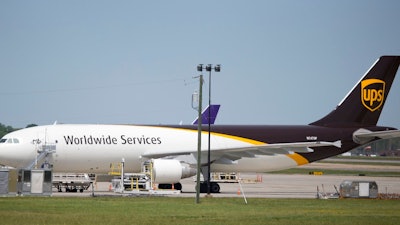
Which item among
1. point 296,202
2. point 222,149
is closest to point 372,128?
point 222,149

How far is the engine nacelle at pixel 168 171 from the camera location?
5634 centimetres

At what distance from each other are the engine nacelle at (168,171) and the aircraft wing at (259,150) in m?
3.00

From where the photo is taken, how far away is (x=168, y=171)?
186ft

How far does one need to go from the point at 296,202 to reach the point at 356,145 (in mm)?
18680

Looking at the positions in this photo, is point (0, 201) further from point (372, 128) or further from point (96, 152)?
point (372, 128)

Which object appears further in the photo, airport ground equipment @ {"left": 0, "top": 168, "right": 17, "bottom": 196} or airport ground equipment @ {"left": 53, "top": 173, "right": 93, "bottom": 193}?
airport ground equipment @ {"left": 53, "top": 173, "right": 93, "bottom": 193}

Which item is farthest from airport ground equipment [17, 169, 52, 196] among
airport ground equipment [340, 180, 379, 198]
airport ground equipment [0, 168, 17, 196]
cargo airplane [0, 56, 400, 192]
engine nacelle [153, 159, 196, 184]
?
airport ground equipment [340, 180, 379, 198]

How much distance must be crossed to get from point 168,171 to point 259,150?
24.3 feet

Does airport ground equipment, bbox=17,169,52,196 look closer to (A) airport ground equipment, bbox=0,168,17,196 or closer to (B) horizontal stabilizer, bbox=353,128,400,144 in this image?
(A) airport ground equipment, bbox=0,168,17,196

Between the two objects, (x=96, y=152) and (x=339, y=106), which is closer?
(x=96, y=152)

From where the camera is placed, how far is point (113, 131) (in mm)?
60031

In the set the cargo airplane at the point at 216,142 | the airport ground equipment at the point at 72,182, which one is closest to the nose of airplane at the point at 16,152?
the cargo airplane at the point at 216,142

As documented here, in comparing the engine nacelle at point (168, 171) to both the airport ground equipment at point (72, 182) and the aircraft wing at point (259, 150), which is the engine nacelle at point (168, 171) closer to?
the aircraft wing at point (259, 150)

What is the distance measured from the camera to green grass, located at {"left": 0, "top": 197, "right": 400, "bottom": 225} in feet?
111
